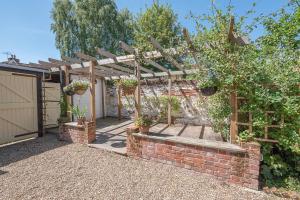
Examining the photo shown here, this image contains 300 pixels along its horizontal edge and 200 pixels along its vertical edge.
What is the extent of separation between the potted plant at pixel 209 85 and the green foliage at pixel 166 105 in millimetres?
4070

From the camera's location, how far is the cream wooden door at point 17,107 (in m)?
5.07

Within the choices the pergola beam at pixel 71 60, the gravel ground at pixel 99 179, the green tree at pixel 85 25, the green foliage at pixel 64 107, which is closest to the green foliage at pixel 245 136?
the gravel ground at pixel 99 179

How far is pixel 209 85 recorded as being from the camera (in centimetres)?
338

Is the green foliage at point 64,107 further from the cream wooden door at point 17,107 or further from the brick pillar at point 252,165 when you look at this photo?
the brick pillar at point 252,165

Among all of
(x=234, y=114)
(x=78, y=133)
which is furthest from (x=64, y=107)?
(x=234, y=114)

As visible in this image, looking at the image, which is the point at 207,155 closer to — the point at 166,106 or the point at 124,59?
the point at 124,59

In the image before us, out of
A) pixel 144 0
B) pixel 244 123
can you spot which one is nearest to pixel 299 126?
pixel 244 123

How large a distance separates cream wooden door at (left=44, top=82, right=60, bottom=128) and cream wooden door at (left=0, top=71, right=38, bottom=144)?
904 millimetres

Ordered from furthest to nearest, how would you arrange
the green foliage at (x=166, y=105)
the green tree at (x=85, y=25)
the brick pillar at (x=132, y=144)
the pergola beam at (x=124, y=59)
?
the green tree at (x=85, y=25)
the green foliage at (x=166, y=105)
the pergola beam at (x=124, y=59)
the brick pillar at (x=132, y=144)

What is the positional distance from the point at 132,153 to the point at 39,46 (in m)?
10.5

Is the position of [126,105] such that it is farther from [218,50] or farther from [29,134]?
[218,50]

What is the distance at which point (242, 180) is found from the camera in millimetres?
2855

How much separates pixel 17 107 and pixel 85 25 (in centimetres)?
941

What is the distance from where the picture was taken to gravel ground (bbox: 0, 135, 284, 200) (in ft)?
8.53
